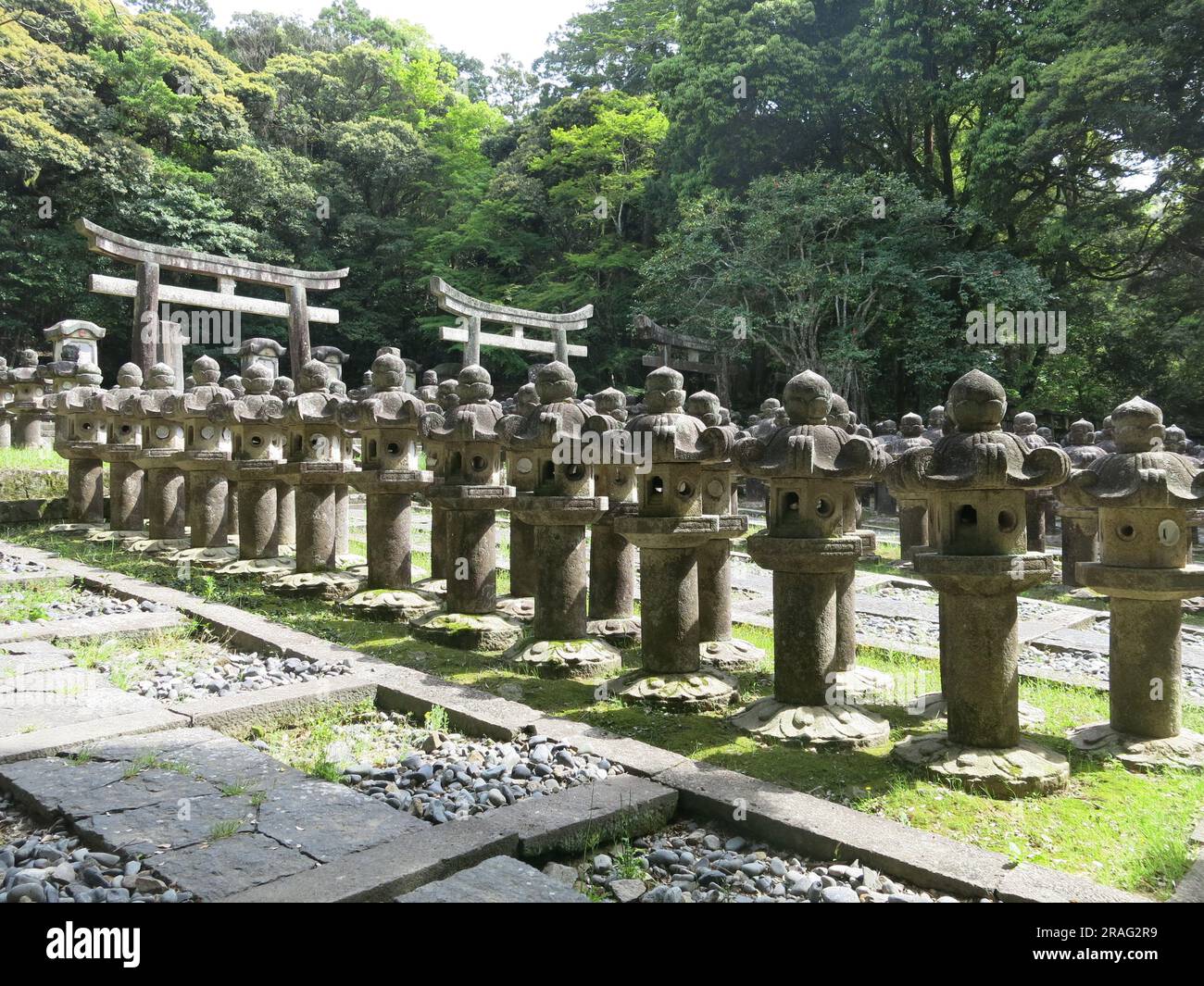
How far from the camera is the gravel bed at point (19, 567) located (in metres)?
7.90

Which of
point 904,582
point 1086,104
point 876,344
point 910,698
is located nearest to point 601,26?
point 876,344

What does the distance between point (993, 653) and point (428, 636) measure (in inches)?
151

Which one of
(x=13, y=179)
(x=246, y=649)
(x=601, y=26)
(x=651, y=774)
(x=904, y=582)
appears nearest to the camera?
(x=651, y=774)

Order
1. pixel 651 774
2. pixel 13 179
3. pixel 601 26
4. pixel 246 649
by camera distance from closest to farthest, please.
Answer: pixel 651 774
pixel 246 649
pixel 13 179
pixel 601 26

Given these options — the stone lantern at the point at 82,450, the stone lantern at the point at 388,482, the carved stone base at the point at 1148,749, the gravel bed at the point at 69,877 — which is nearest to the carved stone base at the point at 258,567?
the stone lantern at the point at 388,482

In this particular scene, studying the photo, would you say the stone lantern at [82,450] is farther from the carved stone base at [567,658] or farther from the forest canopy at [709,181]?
the forest canopy at [709,181]

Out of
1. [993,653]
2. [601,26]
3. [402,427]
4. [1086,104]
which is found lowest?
[993,653]

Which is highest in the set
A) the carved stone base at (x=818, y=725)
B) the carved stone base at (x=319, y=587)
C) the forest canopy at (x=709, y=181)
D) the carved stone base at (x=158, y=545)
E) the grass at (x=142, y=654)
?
the forest canopy at (x=709, y=181)

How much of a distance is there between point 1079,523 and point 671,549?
245 inches

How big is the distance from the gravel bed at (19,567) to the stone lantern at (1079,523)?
9.84 m

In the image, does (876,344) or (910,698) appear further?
(876,344)

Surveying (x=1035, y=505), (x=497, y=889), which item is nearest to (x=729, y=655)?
(x=497, y=889)

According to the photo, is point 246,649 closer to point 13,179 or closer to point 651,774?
point 651,774

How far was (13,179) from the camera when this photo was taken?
77.7 ft
